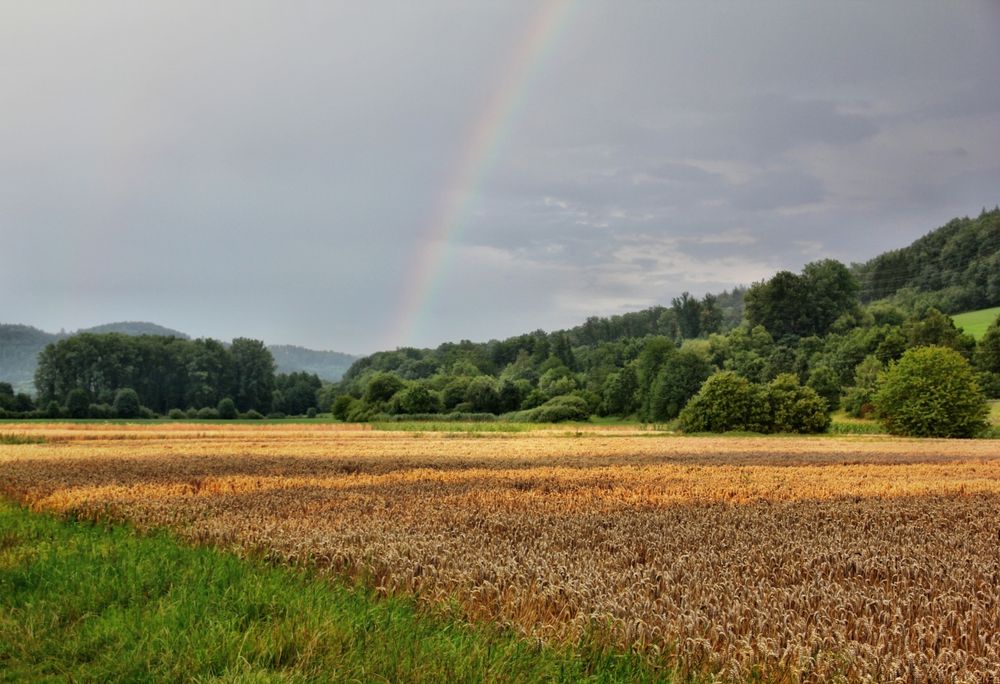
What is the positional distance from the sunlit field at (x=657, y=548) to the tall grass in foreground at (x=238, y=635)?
544mm

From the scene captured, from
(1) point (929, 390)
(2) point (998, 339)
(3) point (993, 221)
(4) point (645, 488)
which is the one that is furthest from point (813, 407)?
(3) point (993, 221)

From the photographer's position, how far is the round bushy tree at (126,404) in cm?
12638

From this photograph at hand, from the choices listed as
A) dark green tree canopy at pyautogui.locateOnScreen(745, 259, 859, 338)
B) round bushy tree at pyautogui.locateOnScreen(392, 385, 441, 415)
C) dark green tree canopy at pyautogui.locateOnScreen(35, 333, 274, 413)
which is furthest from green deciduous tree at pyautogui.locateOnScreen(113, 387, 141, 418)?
dark green tree canopy at pyautogui.locateOnScreen(745, 259, 859, 338)

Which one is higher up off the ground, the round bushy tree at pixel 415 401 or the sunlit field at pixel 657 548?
the round bushy tree at pixel 415 401

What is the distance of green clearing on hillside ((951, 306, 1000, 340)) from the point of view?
124 meters

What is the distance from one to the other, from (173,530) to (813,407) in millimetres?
70363

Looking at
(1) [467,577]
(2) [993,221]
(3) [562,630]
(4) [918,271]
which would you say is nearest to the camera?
(3) [562,630]

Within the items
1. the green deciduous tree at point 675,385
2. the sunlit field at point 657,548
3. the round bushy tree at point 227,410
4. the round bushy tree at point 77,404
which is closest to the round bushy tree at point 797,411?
the green deciduous tree at point 675,385

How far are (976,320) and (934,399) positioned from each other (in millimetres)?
80467

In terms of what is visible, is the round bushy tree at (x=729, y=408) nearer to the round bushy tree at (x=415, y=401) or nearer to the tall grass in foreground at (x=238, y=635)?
the round bushy tree at (x=415, y=401)

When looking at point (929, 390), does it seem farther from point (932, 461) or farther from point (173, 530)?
point (173, 530)

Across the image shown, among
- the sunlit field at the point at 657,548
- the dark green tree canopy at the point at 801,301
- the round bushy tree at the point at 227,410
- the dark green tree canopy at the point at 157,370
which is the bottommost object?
the sunlit field at the point at 657,548

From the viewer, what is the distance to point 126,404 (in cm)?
12725

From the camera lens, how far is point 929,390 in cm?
6850
